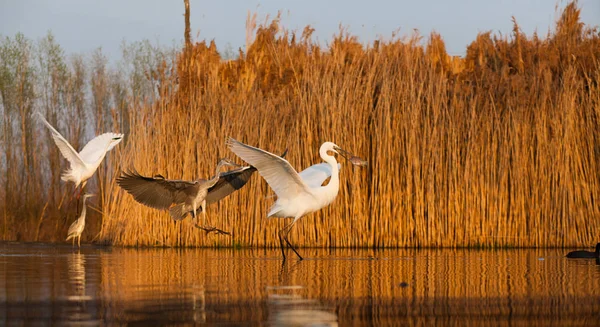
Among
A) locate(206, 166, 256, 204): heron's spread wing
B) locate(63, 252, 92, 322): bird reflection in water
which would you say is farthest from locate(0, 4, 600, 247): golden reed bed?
locate(63, 252, 92, 322): bird reflection in water

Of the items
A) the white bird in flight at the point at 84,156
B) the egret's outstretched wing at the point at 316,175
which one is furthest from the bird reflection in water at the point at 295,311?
the white bird in flight at the point at 84,156

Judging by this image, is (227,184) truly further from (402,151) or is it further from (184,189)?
(402,151)

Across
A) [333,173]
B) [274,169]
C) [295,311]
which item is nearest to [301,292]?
[295,311]

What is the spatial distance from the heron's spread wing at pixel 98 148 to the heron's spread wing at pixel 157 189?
226cm

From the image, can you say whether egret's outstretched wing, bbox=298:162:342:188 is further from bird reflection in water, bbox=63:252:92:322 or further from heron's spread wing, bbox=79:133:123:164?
heron's spread wing, bbox=79:133:123:164

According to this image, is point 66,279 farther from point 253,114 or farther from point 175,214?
point 253,114

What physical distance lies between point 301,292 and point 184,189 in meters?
5.31

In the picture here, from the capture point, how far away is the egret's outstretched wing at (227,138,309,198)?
905cm

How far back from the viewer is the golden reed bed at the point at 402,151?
12898mm

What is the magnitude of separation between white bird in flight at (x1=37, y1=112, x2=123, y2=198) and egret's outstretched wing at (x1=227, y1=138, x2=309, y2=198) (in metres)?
3.85

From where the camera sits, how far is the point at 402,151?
Answer: 13109mm

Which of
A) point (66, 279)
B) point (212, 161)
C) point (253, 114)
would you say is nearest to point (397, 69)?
point (253, 114)

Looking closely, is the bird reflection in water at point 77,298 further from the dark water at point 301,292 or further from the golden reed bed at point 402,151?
the golden reed bed at point 402,151

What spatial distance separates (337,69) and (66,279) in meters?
7.15
